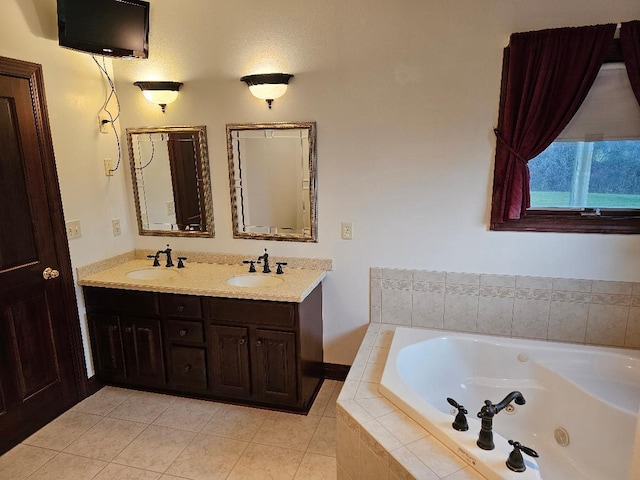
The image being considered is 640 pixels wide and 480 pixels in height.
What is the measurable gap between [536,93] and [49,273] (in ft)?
10.2

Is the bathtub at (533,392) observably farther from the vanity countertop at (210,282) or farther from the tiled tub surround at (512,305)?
the vanity countertop at (210,282)

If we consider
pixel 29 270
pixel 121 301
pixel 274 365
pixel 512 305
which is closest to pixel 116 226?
pixel 121 301

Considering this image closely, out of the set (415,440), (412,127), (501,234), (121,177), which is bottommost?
(415,440)

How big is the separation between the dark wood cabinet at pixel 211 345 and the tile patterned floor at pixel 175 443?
4.9 inches

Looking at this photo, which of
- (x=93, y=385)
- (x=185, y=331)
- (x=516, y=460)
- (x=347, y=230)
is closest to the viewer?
(x=516, y=460)

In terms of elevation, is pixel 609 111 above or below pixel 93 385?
above

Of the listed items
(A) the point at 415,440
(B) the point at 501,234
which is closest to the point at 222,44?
(B) the point at 501,234

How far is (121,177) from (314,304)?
183 cm

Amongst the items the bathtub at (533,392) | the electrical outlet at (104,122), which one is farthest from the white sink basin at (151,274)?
the bathtub at (533,392)

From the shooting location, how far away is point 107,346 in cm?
285

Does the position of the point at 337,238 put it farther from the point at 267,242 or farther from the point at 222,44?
the point at 222,44

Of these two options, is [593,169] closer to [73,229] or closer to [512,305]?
[512,305]

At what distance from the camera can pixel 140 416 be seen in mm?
2619

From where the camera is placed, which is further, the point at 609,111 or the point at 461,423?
the point at 609,111
